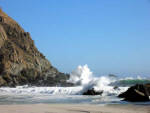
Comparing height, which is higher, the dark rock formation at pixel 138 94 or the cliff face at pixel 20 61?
the cliff face at pixel 20 61

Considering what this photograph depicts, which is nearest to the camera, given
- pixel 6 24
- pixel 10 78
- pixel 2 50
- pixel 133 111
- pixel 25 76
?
pixel 133 111

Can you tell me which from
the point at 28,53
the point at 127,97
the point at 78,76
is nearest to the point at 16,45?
the point at 28,53

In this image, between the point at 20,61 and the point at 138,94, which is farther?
the point at 20,61

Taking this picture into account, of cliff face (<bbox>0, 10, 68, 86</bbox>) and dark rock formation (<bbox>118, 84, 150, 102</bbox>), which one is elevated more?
cliff face (<bbox>0, 10, 68, 86</bbox>)

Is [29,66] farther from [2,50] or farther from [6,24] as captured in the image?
[6,24]

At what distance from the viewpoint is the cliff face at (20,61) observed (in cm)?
5384

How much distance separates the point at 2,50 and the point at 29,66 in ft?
22.6

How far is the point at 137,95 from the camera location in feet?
72.2

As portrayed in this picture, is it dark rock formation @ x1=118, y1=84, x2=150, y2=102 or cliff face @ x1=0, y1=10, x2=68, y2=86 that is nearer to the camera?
dark rock formation @ x1=118, y1=84, x2=150, y2=102

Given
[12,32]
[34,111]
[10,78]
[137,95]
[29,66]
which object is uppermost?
[12,32]

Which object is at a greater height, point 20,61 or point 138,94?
point 20,61

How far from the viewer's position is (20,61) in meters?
60.9

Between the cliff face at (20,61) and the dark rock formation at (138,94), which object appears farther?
the cliff face at (20,61)

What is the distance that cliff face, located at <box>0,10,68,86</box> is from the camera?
53844mm
